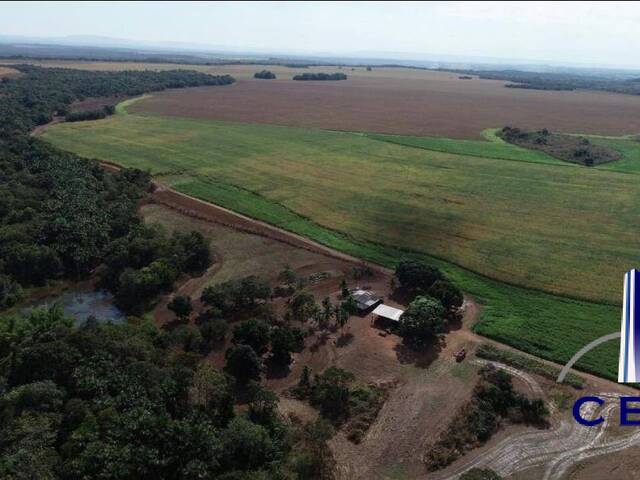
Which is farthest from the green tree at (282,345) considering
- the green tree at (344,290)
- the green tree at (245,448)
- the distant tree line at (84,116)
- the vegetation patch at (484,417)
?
the distant tree line at (84,116)

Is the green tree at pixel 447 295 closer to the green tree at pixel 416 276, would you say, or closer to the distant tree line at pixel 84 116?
the green tree at pixel 416 276

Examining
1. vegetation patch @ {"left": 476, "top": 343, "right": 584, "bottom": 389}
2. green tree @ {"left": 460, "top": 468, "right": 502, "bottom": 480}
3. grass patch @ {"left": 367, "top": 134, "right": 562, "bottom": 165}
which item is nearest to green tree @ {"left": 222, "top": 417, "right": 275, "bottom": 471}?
green tree @ {"left": 460, "top": 468, "right": 502, "bottom": 480}

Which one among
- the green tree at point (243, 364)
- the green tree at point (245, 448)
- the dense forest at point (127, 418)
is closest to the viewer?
the dense forest at point (127, 418)

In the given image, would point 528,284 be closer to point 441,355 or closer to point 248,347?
point 441,355

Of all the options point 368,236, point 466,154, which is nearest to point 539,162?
point 466,154

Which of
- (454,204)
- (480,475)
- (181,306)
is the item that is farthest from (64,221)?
(454,204)

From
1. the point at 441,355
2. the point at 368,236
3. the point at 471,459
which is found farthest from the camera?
the point at 368,236
